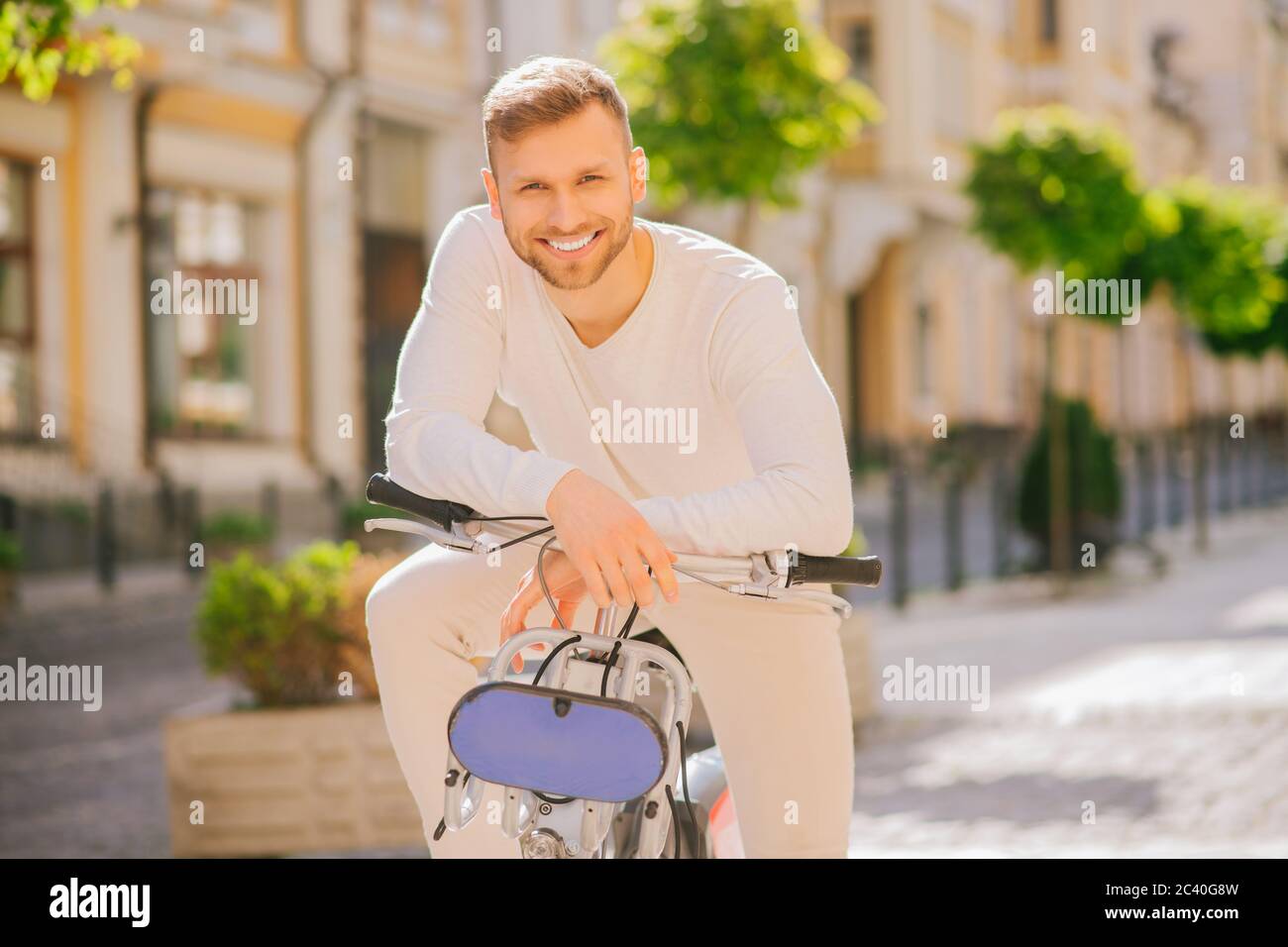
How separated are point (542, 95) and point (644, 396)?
48 cm

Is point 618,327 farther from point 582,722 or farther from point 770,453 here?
point 582,722

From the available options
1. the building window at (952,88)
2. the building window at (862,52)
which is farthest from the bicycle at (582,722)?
the building window at (952,88)

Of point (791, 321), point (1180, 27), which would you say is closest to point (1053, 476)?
point (791, 321)

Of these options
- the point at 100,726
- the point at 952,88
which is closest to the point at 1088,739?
the point at 100,726

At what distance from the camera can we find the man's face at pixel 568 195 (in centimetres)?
253

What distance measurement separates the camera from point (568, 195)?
255 cm

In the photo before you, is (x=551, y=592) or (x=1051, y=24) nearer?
(x=551, y=592)

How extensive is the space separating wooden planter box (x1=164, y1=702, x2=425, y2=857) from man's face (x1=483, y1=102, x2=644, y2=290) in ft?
11.0

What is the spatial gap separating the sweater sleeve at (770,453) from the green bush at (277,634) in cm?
345

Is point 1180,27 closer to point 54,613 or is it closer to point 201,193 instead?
point 201,193

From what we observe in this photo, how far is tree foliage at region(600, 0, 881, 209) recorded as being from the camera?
10.6m

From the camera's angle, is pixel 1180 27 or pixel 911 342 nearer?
pixel 911 342

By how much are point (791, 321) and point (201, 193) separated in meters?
18.5

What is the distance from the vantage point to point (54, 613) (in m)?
13.9
